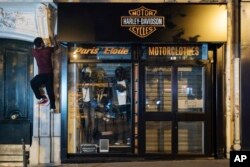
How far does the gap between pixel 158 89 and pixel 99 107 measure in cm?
141

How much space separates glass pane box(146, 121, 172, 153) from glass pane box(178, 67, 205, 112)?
58 cm

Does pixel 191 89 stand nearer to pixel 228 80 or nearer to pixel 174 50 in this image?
pixel 228 80

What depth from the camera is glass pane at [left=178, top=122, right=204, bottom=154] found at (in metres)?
10.8

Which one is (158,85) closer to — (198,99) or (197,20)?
(198,99)

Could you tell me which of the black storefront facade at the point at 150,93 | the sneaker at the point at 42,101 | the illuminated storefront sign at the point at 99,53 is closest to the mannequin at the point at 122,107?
the black storefront facade at the point at 150,93

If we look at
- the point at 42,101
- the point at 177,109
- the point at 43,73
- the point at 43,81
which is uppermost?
the point at 43,73

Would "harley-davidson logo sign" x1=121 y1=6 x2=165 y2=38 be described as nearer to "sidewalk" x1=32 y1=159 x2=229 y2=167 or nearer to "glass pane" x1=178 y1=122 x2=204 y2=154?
"glass pane" x1=178 y1=122 x2=204 y2=154

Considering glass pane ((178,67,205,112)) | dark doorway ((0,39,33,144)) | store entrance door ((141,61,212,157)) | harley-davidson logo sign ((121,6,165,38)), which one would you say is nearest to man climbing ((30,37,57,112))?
dark doorway ((0,39,33,144))

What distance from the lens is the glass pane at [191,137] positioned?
10758 millimetres

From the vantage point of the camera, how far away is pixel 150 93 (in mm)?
10727

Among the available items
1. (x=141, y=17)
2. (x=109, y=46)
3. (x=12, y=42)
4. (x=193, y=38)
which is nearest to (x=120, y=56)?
(x=109, y=46)

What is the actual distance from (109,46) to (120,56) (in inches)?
13.2

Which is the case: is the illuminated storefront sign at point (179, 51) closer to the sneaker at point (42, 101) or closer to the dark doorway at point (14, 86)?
the sneaker at point (42, 101)

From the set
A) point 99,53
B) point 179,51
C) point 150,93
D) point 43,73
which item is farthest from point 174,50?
point 43,73
